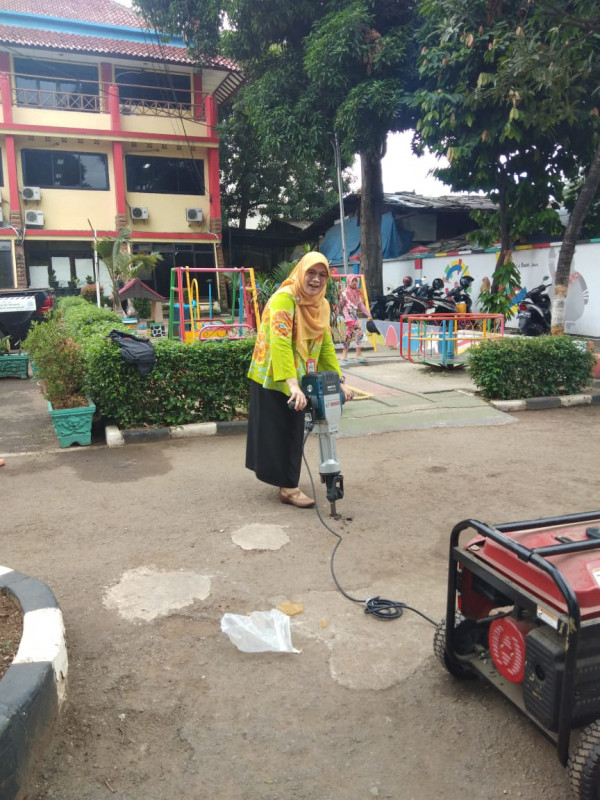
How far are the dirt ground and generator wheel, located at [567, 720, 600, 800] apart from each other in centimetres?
18

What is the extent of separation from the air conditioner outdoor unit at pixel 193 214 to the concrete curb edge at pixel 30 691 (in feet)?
73.4

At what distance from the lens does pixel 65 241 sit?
22.6 metres

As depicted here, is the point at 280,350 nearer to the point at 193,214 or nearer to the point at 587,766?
the point at 587,766

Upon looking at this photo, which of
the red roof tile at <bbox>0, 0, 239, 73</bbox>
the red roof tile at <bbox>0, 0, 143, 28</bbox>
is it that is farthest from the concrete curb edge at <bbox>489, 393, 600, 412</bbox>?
the red roof tile at <bbox>0, 0, 143, 28</bbox>

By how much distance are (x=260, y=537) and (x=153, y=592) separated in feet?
2.98

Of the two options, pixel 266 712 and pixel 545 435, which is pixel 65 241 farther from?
pixel 266 712

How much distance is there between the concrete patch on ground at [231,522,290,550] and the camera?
3.98 metres

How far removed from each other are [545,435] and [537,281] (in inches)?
352

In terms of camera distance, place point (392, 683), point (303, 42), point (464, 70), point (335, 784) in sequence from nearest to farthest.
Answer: point (335, 784) < point (392, 683) < point (464, 70) < point (303, 42)

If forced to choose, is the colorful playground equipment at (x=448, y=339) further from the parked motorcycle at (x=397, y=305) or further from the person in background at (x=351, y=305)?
the parked motorcycle at (x=397, y=305)

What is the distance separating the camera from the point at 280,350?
4125mm

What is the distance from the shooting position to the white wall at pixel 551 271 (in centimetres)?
1316

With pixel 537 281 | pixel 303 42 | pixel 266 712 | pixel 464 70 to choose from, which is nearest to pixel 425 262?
pixel 537 281

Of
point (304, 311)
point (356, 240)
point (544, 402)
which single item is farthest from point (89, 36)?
point (304, 311)
